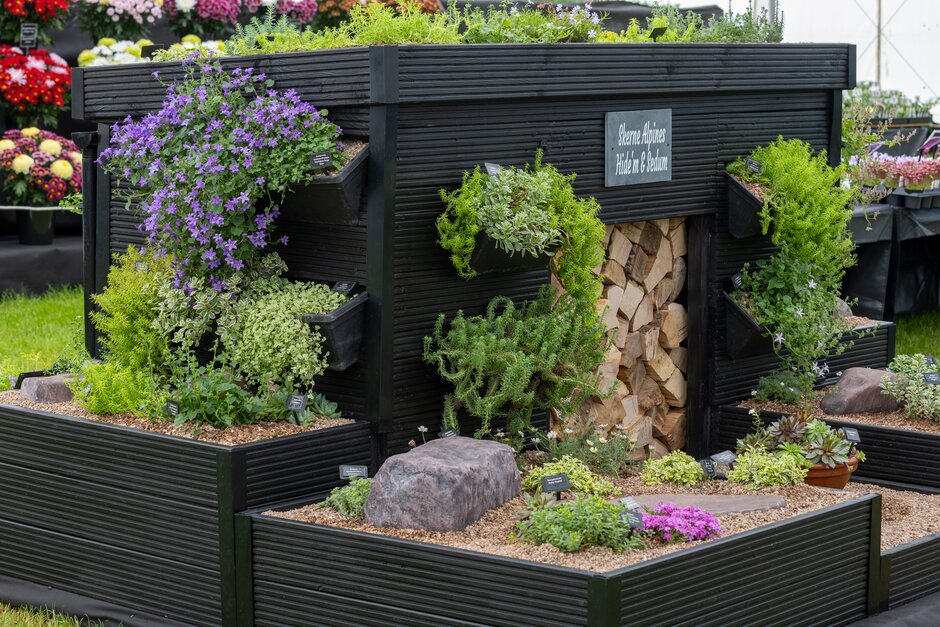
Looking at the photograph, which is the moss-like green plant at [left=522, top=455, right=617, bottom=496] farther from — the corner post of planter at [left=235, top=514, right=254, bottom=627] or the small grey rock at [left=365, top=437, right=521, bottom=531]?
the corner post of planter at [left=235, top=514, right=254, bottom=627]

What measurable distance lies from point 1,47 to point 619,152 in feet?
21.7

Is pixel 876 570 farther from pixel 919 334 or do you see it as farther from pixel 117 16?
pixel 117 16

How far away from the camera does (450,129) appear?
4992 mm

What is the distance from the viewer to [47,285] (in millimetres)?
10008

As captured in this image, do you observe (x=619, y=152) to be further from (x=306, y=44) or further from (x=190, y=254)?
(x=190, y=254)

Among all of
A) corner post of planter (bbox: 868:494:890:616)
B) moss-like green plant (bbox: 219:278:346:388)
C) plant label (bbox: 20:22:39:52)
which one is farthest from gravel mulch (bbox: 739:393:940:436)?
plant label (bbox: 20:22:39:52)

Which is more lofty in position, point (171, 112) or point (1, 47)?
point (1, 47)

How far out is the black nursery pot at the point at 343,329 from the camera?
4.79 meters

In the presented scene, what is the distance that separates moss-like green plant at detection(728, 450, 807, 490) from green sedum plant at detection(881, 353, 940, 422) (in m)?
0.91

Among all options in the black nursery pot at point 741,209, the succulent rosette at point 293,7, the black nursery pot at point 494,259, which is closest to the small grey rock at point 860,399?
the black nursery pot at point 741,209

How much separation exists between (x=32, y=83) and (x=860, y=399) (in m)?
7.03

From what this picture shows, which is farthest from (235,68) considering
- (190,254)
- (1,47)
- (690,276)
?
(1,47)

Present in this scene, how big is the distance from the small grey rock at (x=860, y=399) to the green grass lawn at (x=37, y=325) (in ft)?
13.3

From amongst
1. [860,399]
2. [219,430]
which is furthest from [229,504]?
[860,399]
